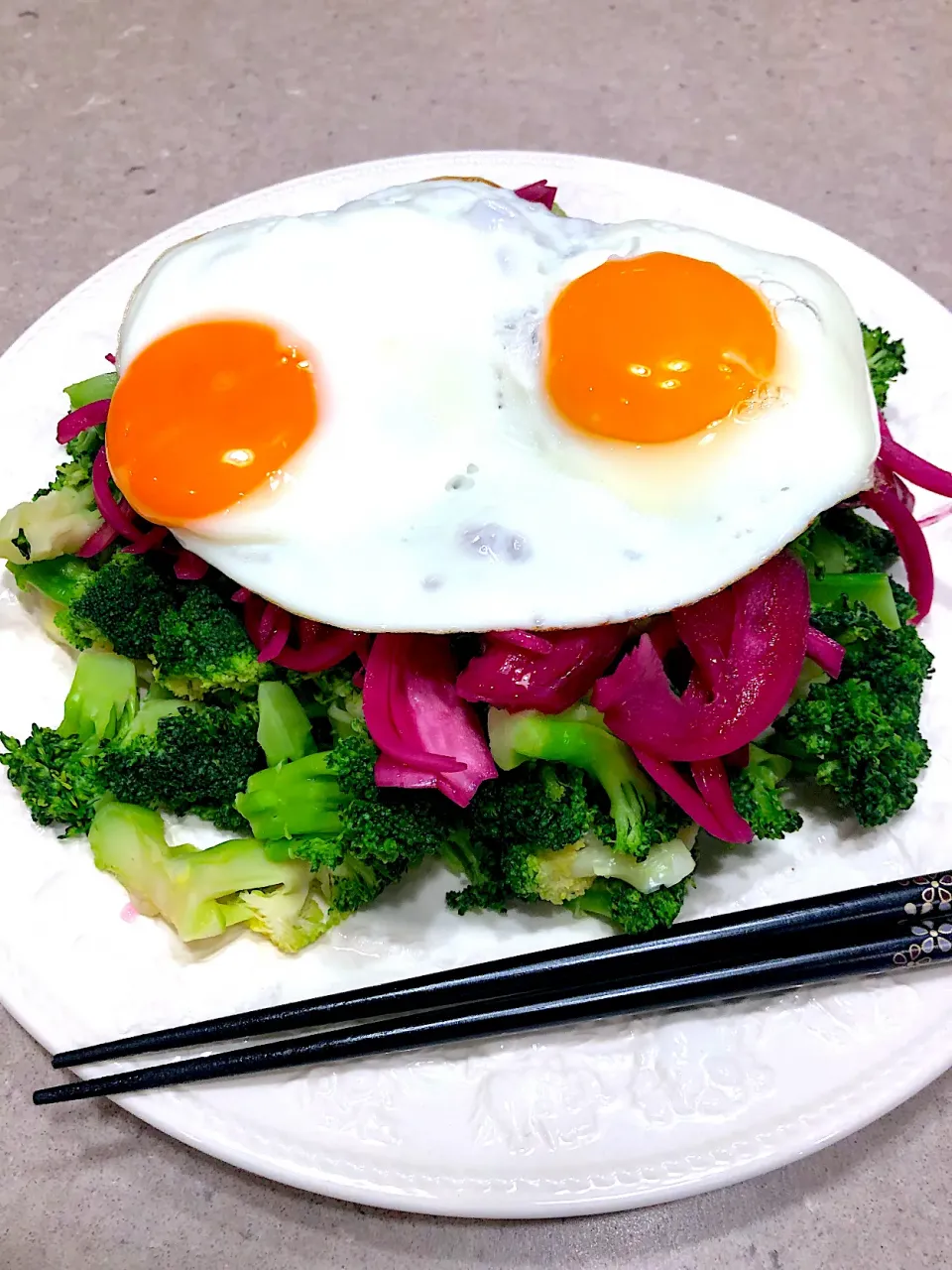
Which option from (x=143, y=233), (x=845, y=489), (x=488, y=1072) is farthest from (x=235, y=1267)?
(x=143, y=233)

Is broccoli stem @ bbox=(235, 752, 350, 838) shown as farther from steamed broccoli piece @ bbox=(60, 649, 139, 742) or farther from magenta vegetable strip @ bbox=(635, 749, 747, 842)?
magenta vegetable strip @ bbox=(635, 749, 747, 842)

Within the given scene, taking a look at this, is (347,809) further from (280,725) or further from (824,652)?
(824,652)

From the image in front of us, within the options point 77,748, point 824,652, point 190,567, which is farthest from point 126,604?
point 824,652

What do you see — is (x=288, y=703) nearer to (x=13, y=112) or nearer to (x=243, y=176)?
(x=243, y=176)

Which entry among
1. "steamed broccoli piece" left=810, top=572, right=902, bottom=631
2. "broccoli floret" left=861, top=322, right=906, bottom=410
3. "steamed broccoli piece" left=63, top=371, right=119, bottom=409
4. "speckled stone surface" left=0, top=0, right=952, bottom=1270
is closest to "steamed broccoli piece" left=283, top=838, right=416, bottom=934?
"steamed broccoli piece" left=810, top=572, right=902, bottom=631

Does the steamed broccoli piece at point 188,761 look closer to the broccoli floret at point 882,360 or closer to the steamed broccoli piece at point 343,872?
Answer: the steamed broccoli piece at point 343,872
